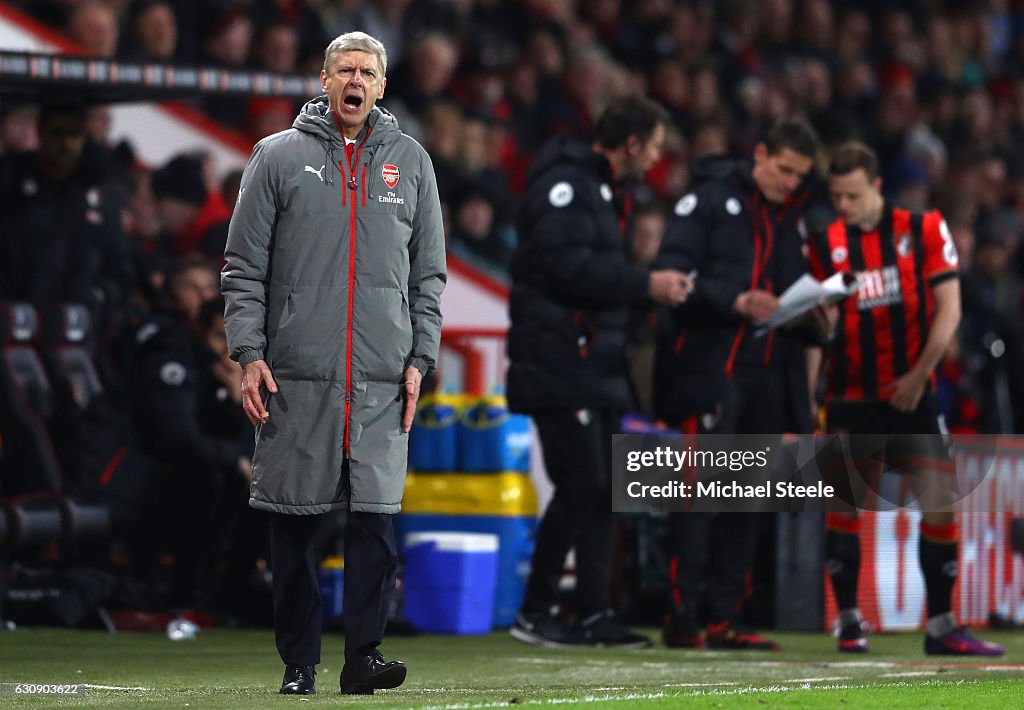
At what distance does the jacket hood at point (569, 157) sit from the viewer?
9188 millimetres

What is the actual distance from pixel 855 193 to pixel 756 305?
0.70 meters

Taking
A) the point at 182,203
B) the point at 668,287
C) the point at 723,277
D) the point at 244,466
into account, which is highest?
the point at 182,203

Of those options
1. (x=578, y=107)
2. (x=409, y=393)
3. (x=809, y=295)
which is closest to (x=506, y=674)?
(x=409, y=393)

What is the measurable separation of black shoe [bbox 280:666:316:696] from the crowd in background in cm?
405

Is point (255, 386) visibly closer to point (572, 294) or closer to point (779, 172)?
point (572, 294)

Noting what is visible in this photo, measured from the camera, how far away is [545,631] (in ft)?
30.1

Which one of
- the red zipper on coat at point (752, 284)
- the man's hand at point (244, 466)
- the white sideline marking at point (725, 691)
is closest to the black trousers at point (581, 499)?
the red zipper on coat at point (752, 284)

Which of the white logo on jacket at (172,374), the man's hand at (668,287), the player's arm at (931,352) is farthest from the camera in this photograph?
the white logo on jacket at (172,374)

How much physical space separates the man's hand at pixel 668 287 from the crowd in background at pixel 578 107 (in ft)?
8.15

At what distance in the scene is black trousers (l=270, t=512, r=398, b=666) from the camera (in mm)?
6070

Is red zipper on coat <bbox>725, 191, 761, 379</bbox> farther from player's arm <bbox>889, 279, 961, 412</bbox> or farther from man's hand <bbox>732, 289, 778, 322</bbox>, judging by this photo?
player's arm <bbox>889, 279, 961, 412</bbox>

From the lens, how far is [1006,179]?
19.7 m

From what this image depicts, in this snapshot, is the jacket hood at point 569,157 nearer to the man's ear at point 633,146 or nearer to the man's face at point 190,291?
the man's ear at point 633,146

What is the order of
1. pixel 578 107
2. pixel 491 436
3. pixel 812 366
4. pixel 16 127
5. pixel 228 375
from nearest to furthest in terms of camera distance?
pixel 812 366 → pixel 228 375 → pixel 491 436 → pixel 16 127 → pixel 578 107
